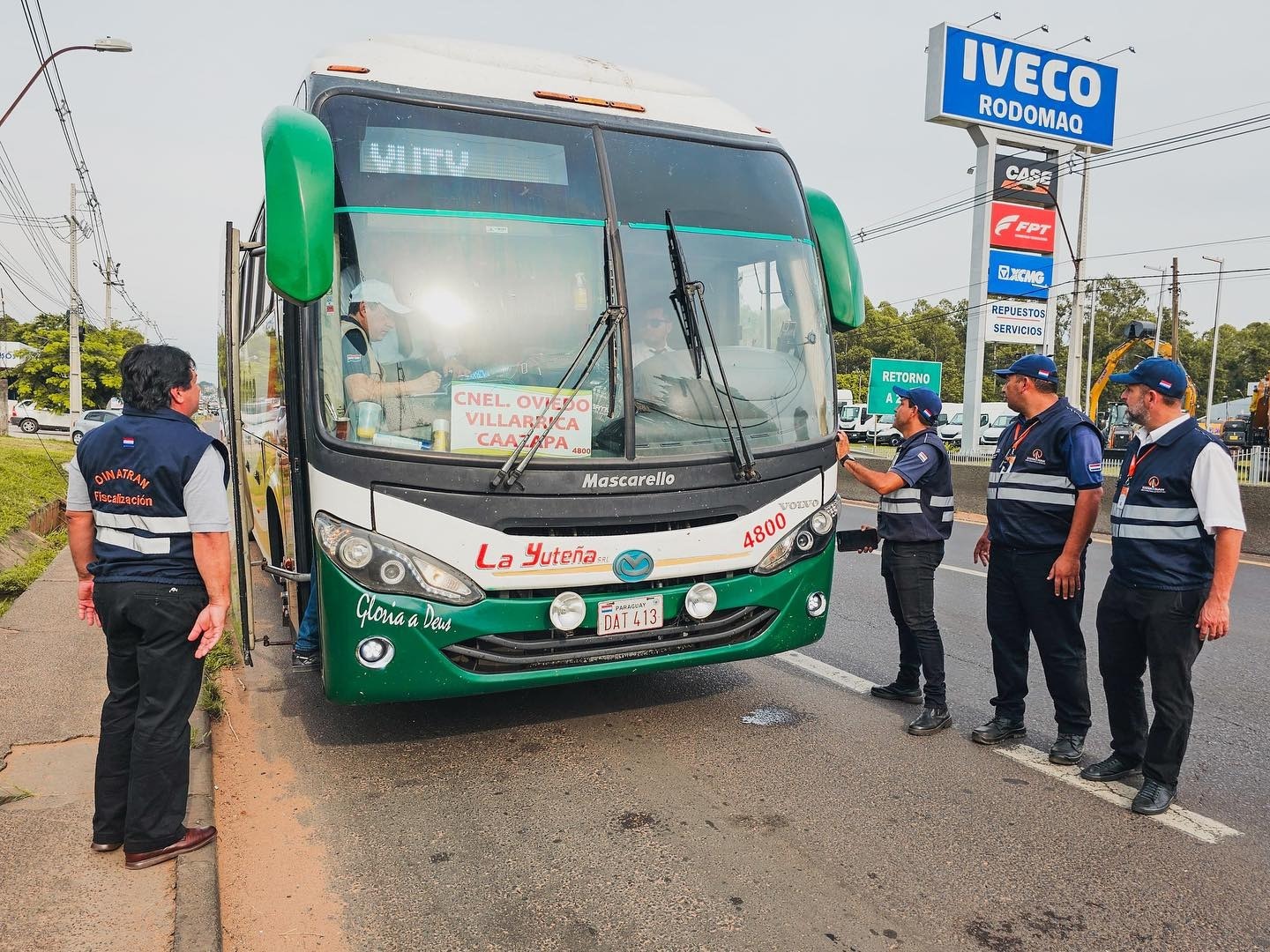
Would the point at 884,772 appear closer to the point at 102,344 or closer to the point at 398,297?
the point at 398,297

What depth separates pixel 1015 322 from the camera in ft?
82.4

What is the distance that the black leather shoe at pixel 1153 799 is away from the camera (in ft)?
12.7

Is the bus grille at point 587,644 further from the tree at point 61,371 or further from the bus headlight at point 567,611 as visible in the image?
the tree at point 61,371

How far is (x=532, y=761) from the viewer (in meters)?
4.45

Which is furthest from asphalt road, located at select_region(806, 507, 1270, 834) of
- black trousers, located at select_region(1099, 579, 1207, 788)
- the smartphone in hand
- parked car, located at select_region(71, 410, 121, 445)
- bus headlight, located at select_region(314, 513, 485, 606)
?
parked car, located at select_region(71, 410, 121, 445)

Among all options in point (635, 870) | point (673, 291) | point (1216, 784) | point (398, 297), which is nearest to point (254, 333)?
point (398, 297)

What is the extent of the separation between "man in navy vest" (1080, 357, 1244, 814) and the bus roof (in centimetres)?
252

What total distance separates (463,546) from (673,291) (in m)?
1.53

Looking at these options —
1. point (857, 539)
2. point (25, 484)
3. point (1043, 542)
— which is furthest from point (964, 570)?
point (25, 484)

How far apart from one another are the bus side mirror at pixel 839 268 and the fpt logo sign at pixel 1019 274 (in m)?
21.5

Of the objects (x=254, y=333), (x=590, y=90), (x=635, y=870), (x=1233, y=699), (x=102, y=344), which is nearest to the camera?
(x=635, y=870)

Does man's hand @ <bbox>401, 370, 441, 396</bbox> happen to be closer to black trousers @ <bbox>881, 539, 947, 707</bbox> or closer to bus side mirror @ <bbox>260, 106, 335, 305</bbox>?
bus side mirror @ <bbox>260, 106, 335, 305</bbox>

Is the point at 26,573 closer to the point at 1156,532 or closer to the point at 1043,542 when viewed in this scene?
the point at 1043,542

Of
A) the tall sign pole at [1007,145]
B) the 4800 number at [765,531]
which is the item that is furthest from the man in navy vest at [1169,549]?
the tall sign pole at [1007,145]
